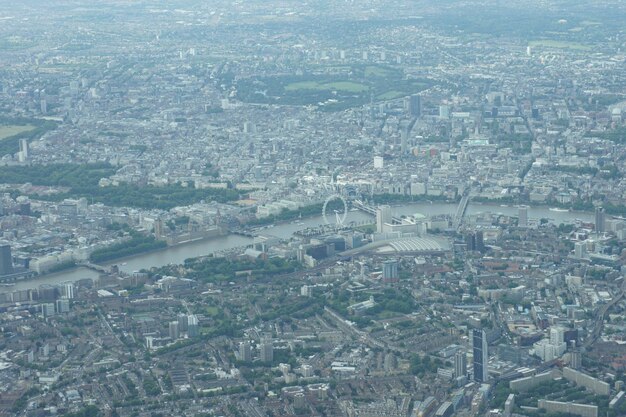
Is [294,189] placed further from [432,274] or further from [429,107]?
[429,107]

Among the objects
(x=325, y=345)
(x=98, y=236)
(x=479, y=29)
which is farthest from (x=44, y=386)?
(x=479, y=29)

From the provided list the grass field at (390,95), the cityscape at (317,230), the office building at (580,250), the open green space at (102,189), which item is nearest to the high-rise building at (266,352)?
the cityscape at (317,230)

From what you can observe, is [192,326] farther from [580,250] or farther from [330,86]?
[330,86]

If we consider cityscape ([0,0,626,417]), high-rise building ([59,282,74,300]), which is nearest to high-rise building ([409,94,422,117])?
cityscape ([0,0,626,417])

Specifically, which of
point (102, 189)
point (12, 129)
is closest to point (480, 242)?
point (102, 189)

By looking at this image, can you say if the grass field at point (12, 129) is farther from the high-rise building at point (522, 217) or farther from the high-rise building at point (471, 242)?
the high-rise building at point (471, 242)
